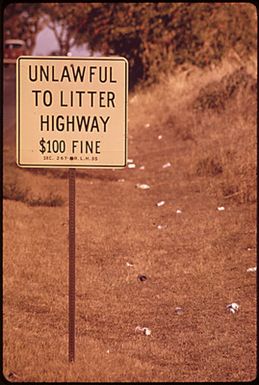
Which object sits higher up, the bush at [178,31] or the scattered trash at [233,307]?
the bush at [178,31]

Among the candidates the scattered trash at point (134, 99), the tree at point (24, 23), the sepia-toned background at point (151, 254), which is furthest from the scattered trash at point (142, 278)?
the tree at point (24, 23)

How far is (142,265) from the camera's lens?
9.84m

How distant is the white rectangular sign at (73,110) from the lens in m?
5.84

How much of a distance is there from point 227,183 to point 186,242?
9.88ft

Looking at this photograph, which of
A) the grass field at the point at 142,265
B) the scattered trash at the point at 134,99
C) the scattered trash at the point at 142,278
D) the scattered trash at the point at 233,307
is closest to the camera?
the grass field at the point at 142,265

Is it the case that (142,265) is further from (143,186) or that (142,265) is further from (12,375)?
(143,186)

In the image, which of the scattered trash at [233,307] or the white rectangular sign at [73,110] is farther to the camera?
the scattered trash at [233,307]

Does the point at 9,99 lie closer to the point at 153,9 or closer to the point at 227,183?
the point at 153,9

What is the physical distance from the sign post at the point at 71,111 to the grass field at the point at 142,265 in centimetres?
141

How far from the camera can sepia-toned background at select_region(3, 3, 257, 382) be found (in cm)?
662

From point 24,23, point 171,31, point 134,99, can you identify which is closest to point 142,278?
point 134,99

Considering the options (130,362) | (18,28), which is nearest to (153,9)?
(130,362)

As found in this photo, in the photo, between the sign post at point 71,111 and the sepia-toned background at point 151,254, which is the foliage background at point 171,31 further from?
the sign post at point 71,111

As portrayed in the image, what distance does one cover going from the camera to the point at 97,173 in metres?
16.8
